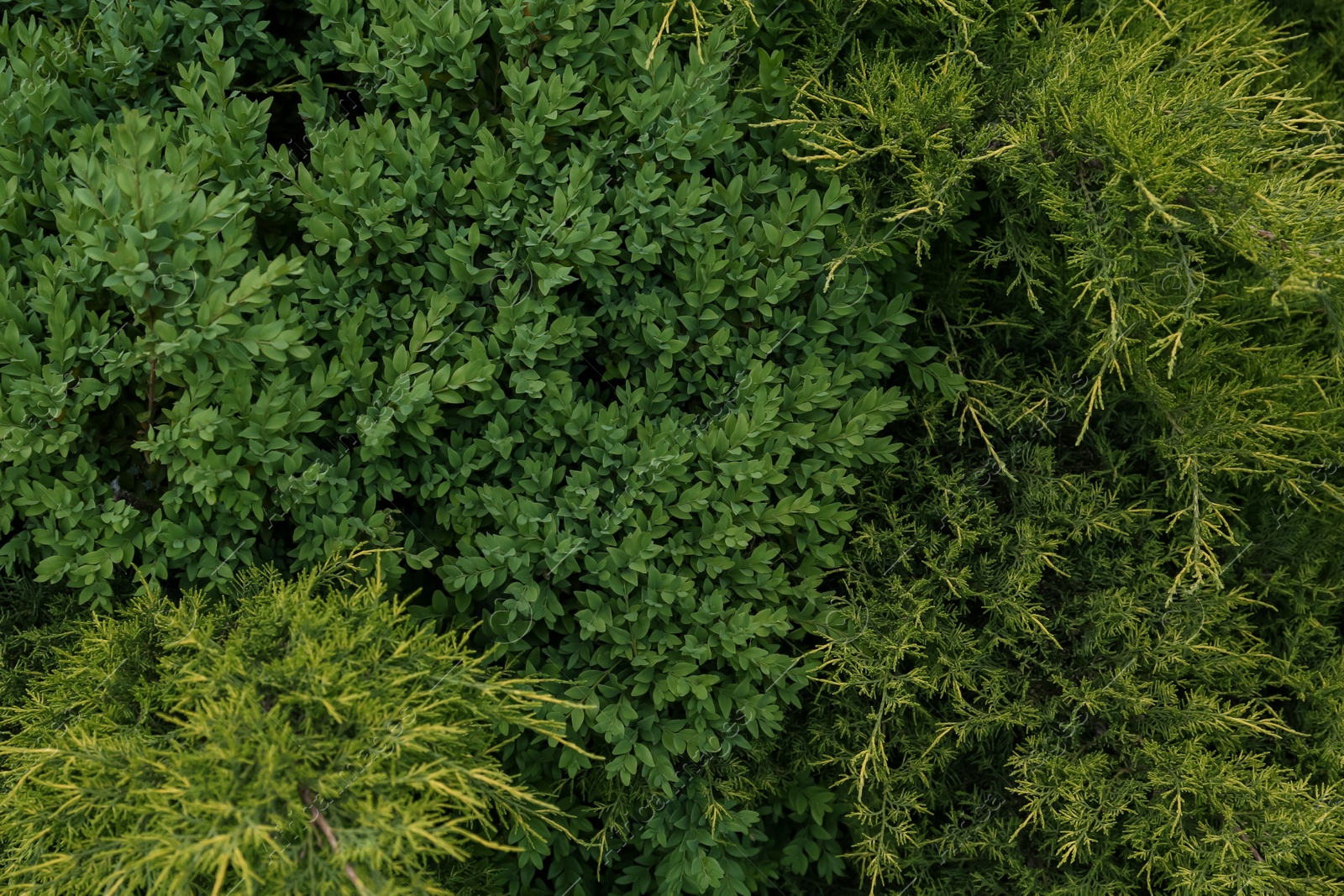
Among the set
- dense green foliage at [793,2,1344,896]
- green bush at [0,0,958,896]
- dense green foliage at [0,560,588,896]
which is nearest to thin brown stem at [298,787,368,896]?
dense green foliage at [0,560,588,896]

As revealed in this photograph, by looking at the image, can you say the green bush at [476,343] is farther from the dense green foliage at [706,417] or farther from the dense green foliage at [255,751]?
the dense green foliage at [255,751]

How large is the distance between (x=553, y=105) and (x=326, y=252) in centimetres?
76

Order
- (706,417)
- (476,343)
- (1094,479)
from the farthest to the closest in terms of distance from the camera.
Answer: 1. (1094,479)
2. (706,417)
3. (476,343)

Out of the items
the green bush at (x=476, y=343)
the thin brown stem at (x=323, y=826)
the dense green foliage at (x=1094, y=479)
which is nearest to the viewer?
the thin brown stem at (x=323, y=826)

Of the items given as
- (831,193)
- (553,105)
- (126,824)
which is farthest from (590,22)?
(126,824)

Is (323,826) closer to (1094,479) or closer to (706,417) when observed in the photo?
(706,417)

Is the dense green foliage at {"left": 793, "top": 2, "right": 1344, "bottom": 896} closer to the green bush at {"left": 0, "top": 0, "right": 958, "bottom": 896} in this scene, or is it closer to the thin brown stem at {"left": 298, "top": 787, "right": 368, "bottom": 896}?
the green bush at {"left": 0, "top": 0, "right": 958, "bottom": 896}

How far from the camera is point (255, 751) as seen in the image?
1831 mm

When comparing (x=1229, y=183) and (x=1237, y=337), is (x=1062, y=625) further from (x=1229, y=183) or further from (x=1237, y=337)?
(x=1229, y=183)

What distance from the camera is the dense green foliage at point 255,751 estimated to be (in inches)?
70.5

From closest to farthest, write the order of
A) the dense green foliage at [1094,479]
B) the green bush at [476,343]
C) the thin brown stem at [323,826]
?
1. the thin brown stem at [323,826]
2. the green bush at [476,343]
3. the dense green foliage at [1094,479]

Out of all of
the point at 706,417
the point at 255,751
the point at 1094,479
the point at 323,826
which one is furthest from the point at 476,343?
the point at 1094,479

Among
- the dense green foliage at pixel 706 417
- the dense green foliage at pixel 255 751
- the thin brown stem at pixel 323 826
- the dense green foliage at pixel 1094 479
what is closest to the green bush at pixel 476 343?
the dense green foliage at pixel 706 417

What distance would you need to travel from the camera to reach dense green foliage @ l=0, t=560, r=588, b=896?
1.79m
